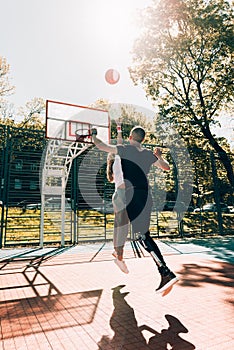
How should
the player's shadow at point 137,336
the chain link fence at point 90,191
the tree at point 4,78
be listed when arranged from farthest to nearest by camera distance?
the tree at point 4,78, the chain link fence at point 90,191, the player's shadow at point 137,336

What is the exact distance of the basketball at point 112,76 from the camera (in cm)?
600

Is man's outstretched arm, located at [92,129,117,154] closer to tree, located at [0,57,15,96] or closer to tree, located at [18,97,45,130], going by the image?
tree, located at [0,57,15,96]

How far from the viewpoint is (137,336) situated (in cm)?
227

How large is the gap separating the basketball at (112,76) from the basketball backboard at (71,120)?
2.42 metres

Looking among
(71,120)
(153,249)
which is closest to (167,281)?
(153,249)

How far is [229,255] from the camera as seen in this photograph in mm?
6547

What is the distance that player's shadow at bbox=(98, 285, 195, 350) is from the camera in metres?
2.08

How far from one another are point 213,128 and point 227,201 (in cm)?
487

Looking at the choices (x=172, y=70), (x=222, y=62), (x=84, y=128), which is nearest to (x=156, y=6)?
(x=172, y=70)

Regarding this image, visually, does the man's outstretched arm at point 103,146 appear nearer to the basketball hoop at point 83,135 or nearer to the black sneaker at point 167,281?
the black sneaker at point 167,281

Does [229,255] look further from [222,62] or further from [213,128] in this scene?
[222,62]

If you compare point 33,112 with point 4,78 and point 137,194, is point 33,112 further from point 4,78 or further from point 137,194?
point 137,194

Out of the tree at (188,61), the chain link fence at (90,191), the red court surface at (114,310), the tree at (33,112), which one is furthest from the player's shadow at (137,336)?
the tree at (33,112)

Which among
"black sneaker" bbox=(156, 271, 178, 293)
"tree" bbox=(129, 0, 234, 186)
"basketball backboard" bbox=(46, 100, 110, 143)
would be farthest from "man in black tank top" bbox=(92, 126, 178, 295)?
"tree" bbox=(129, 0, 234, 186)
